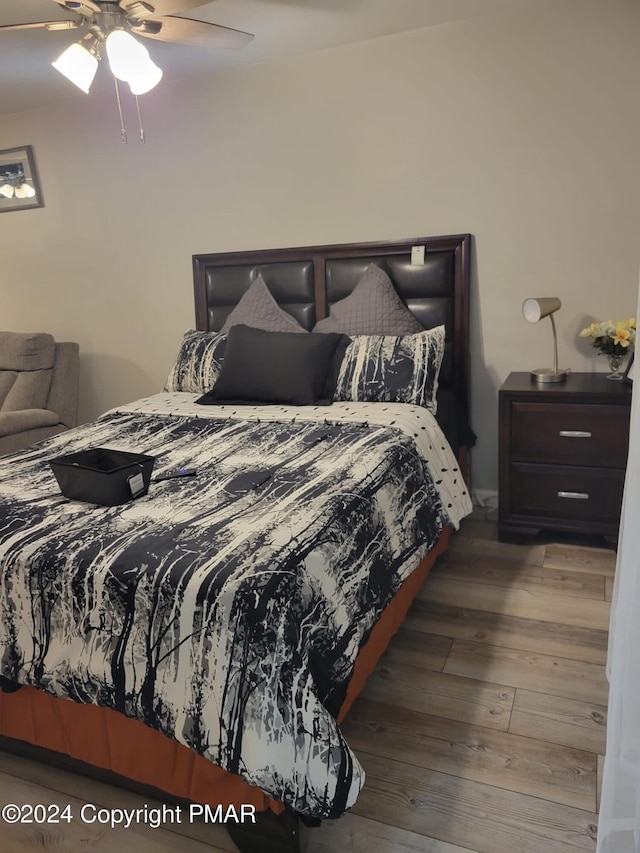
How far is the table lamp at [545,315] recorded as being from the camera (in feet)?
9.11

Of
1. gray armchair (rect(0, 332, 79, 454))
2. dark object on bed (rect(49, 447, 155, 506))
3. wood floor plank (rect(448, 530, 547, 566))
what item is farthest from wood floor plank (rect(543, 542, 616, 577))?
gray armchair (rect(0, 332, 79, 454))

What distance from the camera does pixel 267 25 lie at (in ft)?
9.37

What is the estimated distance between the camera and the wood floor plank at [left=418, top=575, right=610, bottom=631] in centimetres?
232

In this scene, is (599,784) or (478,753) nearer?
(599,784)

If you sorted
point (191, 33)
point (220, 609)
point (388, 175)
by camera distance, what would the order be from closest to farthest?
point (220, 609) < point (191, 33) < point (388, 175)

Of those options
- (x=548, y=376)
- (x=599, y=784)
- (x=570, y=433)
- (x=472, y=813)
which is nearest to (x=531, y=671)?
(x=599, y=784)

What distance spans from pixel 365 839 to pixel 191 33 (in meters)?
2.69

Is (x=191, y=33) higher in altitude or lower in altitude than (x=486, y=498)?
higher

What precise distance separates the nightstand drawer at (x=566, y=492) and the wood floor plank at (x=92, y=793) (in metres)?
1.90

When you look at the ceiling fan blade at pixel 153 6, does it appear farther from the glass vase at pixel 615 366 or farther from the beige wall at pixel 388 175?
the glass vase at pixel 615 366

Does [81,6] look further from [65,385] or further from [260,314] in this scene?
[65,385]

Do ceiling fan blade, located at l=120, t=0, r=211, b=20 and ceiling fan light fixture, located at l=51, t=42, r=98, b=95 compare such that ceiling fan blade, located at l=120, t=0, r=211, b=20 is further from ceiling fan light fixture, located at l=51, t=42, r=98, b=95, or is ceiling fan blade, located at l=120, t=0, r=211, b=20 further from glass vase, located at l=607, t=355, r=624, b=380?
glass vase, located at l=607, t=355, r=624, b=380

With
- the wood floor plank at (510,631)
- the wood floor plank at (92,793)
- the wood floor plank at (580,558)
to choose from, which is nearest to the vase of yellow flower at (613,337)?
the wood floor plank at (580,558)

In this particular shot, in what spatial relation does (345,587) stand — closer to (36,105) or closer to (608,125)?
(608,125)
